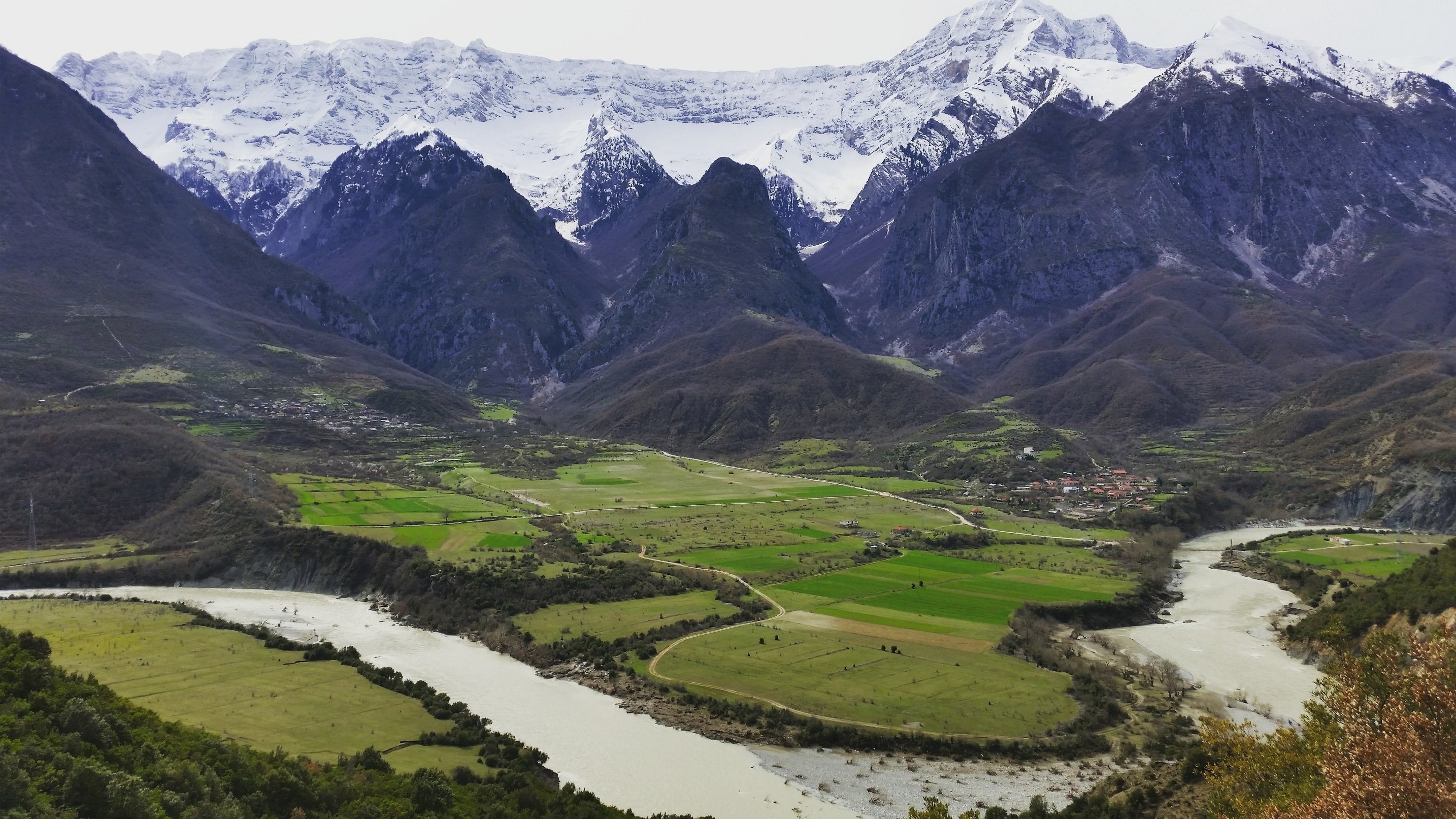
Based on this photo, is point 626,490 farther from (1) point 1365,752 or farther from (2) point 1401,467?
(1) point 1365,752

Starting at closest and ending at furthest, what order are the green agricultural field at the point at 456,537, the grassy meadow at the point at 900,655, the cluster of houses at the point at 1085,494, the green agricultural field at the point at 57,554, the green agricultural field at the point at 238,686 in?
the green agricultural field at the point at 238,686 < the grassy meadow at the point at 900,655 < the green agricultural field at the point at 57,554 < the green agricultural field at the point at 456,537 < the cluster of houses at the point at 1085,494

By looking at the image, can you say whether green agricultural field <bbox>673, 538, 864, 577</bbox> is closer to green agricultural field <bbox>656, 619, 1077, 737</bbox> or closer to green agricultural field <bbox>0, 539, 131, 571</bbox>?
green agricultural field <bbox>656, 619, 1077, 737</bbox>

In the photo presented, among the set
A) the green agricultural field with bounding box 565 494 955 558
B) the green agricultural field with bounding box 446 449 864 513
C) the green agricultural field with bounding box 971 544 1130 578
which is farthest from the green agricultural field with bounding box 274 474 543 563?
the green agricultural field with bounding box 971 544 1130 578

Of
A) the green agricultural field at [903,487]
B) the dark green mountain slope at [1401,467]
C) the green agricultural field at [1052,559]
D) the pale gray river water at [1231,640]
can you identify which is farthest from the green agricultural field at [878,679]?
the dark green mountain slope at [1401,467]

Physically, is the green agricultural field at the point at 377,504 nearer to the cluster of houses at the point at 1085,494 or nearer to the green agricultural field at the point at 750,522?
the green agricultural field at the point at 750,522

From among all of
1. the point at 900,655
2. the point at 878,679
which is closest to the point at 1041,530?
the point at 900,655

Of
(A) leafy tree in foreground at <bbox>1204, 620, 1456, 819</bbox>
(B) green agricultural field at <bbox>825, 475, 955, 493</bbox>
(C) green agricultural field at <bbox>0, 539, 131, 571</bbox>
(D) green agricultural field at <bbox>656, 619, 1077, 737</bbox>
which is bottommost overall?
(B) green agricultural field at <bbox>825, 475, 955, 493</bbox>
